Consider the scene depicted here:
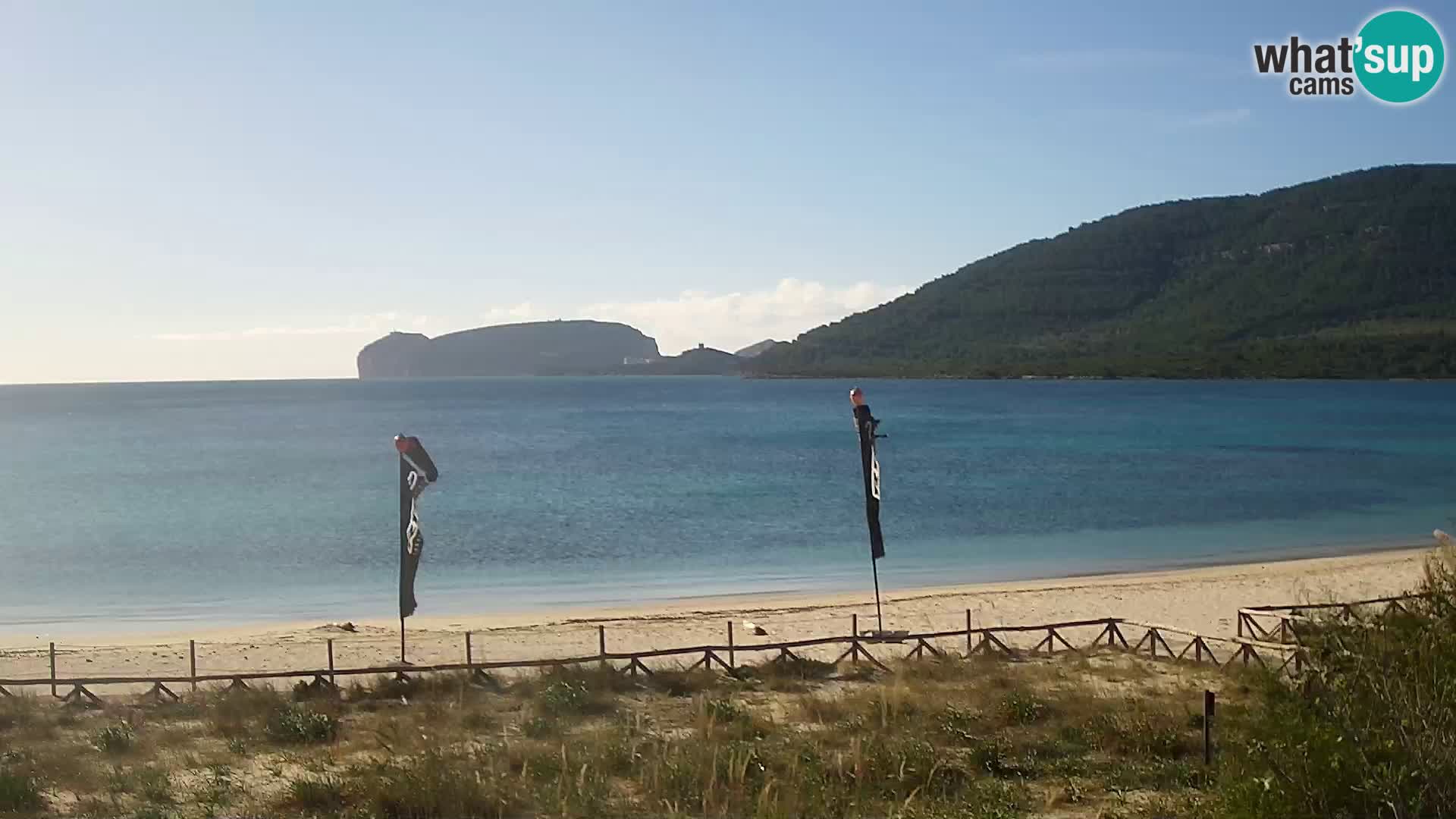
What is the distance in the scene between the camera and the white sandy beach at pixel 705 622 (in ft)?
64.5

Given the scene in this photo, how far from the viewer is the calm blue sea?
31062mm

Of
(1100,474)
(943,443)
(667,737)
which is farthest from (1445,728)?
(943,443)

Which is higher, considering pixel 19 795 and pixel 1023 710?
pixel 19 795

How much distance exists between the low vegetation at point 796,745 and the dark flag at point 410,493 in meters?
2.53

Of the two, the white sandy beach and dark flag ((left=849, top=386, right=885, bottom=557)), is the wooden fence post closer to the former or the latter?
dark flag ((left=849, top=386, right=885, bottom=557))

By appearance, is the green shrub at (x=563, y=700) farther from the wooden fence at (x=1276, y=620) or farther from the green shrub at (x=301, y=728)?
the wooden fence at (x=1276, y=620)

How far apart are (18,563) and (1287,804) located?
40.1 m

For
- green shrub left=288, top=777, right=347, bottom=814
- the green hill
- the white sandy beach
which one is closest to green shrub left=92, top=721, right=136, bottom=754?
green shrub left=288, top=777, right=347, bottom=814

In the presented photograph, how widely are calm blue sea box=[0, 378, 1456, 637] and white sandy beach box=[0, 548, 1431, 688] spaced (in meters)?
2.66

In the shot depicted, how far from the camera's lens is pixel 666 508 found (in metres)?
46.2

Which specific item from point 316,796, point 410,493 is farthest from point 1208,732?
point 410,493

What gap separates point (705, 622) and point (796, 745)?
12772mm

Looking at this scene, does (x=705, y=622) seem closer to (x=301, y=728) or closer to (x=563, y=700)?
(x=563, y=700)

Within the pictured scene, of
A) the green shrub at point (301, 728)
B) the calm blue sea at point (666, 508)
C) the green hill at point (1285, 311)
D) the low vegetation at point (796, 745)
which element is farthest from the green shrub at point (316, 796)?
the green hill at point (1285, 311)
